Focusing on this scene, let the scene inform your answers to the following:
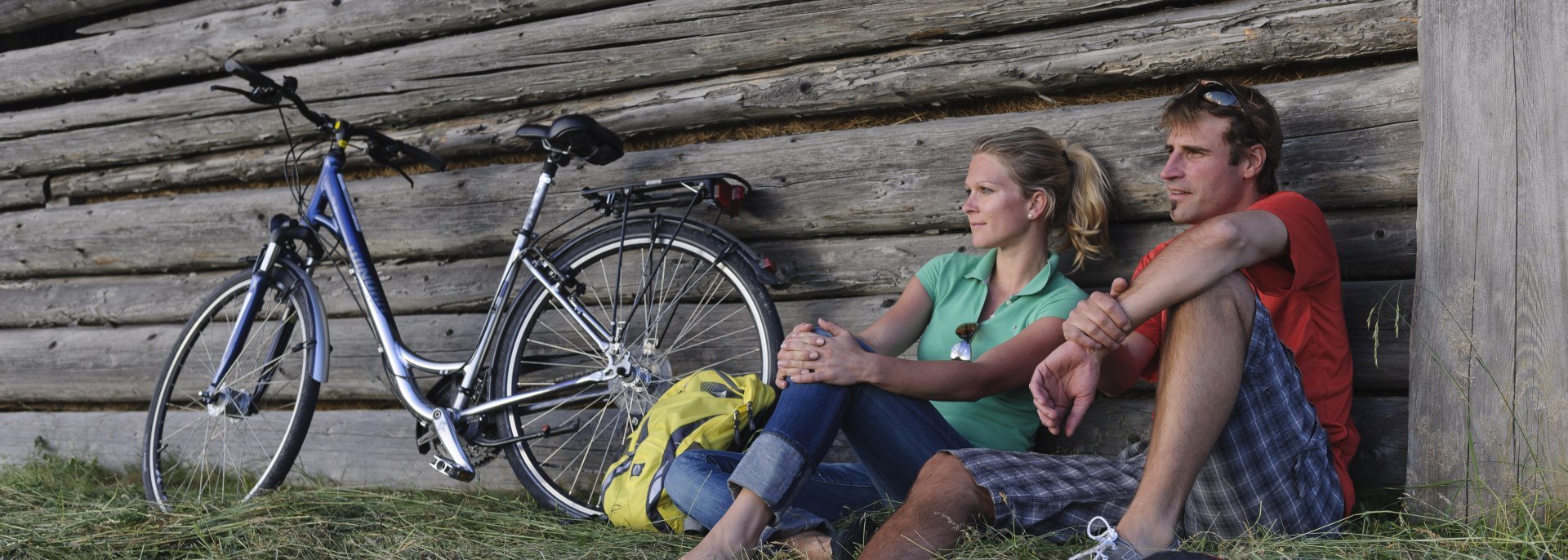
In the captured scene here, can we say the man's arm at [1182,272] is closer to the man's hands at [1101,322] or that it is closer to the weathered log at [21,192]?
the man's hands at [1101,322]

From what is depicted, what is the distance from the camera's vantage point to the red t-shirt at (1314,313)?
244 cm

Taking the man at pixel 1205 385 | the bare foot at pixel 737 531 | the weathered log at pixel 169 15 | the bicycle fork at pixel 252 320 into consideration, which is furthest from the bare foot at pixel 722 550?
the weathered log at pixel 169 15

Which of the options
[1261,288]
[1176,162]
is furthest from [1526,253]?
[1176,162]

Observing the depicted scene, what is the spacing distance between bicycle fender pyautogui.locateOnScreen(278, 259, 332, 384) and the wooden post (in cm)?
316

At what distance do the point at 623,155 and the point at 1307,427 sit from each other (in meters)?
2.37

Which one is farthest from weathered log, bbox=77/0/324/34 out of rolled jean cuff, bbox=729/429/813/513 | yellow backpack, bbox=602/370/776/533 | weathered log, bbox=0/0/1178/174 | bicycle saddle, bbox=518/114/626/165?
rolled jean cuff, bbox=729/429/813/513

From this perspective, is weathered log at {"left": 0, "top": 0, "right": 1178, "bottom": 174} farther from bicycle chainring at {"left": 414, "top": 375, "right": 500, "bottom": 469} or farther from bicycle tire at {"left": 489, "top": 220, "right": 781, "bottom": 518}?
bicycle chainring at {"left": 414, "top": 375, "right": 500, "bottom": 469}

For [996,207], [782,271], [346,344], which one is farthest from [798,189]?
[346,344]

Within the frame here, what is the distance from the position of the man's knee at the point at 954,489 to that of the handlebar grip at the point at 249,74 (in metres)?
2.49

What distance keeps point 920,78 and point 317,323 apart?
7.00 feet

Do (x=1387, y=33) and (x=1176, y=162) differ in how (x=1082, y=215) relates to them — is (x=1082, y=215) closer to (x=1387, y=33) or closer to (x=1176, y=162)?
(x=1176, y=162)

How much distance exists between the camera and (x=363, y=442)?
4309mm

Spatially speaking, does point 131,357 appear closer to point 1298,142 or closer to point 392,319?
point 392,319

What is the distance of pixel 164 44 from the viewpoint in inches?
189
